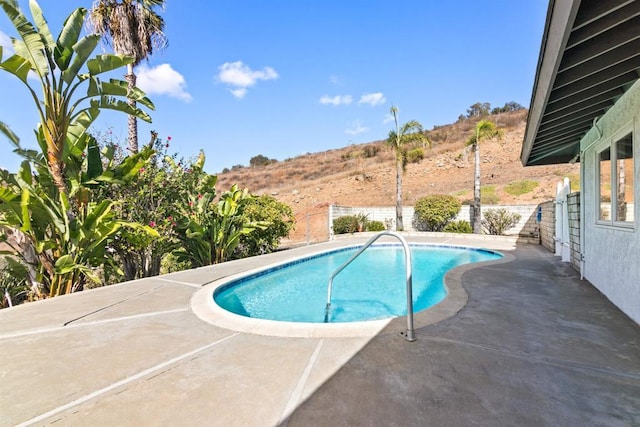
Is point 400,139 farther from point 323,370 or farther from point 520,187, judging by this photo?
point 323,370

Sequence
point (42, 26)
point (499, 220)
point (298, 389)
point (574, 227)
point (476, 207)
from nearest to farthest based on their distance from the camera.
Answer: point (298, 389), point (42, 26), point (574, 227), point (476, 207), point (499, 220)

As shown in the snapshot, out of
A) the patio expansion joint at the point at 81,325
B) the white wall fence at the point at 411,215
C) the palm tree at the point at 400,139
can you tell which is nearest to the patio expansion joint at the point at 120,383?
the patio expansion joint at the point at 81,325

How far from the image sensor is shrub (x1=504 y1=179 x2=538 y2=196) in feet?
74.4

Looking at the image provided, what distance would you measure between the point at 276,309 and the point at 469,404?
4224 millimetres

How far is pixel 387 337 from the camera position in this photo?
3.25 meters

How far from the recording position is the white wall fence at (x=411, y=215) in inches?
586

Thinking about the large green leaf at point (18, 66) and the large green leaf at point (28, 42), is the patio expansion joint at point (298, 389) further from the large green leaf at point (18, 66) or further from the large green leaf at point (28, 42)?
the large green leaf at point (28, 42)

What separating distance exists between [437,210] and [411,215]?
6.05ft

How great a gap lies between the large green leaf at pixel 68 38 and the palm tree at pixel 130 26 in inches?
179

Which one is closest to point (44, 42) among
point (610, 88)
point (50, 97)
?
point (50, 97)

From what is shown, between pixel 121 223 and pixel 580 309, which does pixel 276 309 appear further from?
pixel 580 309

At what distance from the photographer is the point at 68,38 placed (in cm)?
492

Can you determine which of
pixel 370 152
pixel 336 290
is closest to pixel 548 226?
pixel 336 290

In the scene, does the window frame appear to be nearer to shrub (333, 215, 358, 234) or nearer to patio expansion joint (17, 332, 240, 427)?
patio expansion joint (17, 332, 240, 427)
